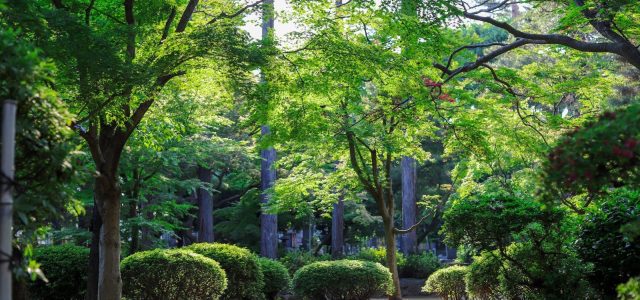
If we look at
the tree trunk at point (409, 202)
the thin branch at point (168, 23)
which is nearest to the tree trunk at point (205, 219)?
the tree trunk at point (409, 202)

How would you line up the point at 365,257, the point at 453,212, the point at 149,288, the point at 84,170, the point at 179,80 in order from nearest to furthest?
the point at 84,170 < the point at 453,212 < the point at 179,80 < the point at 149,288 < the point at 365,257

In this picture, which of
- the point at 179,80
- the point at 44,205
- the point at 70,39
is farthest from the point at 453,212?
the point at 44,205

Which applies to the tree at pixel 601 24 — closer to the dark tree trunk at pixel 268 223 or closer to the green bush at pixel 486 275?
the green bush at pixel 486 275

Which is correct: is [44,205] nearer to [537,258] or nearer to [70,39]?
[70,39]

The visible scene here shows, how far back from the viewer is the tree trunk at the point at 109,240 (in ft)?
31.6

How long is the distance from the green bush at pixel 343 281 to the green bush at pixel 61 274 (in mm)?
4438

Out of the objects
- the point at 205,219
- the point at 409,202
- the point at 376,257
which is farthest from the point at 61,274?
the point at 409,202

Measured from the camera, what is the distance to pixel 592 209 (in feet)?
28.0

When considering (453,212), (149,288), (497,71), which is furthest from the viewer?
(497,71)

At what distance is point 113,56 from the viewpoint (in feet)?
26.1

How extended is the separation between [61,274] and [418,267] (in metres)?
13.5

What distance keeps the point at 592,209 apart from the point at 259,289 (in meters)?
6.97

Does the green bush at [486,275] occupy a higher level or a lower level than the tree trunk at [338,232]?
lower

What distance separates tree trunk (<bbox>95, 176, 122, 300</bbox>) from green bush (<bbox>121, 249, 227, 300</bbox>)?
1364mm
